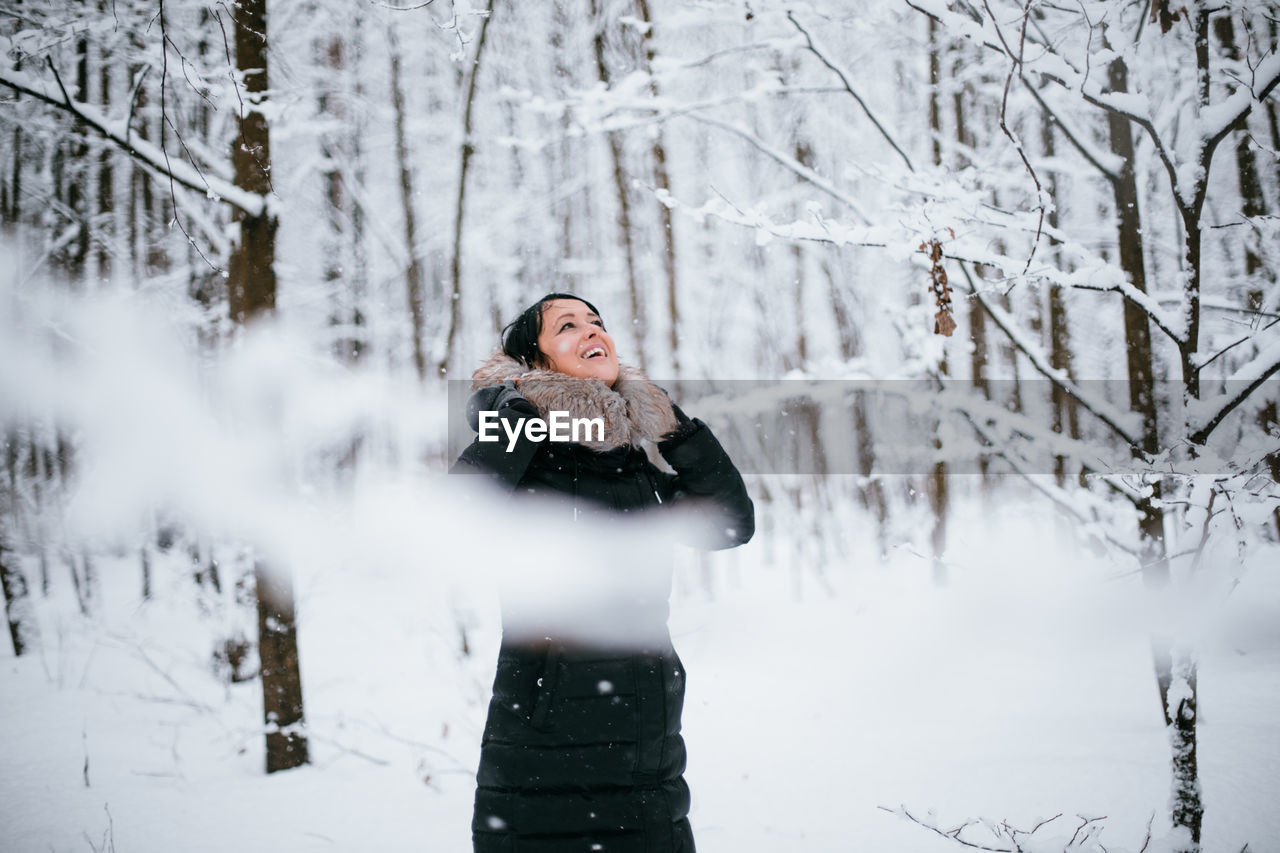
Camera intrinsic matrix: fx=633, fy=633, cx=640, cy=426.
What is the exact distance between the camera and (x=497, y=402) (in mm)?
1552

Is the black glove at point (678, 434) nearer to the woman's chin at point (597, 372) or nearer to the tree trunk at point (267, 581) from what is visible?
the woman's chin at point (597, 372)

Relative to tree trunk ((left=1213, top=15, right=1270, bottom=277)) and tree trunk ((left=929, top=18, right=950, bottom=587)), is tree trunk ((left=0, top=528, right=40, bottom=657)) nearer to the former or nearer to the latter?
tree trunk ((left=929, top=18, right=950, bottom=587))

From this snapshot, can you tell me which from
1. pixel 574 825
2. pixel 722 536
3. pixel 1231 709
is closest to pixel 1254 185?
pixel 1231 709

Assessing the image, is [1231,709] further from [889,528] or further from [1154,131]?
[889,528]

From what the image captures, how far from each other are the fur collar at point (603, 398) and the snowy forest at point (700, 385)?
0.99ft

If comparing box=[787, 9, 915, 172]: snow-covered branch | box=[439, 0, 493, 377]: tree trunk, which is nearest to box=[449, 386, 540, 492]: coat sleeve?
box=[787, 9, 915, 172]: snow-covered branch

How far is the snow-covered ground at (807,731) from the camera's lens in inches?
104

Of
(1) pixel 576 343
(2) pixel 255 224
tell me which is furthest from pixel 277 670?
(1) pixel 576 343

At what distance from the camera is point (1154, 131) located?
1985 mm

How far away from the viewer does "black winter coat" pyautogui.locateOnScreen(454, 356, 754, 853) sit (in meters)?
1.38

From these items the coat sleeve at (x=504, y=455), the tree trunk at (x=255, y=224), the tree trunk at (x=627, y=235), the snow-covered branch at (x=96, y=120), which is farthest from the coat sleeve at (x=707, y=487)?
the tree trunk at (x=627, y=235)

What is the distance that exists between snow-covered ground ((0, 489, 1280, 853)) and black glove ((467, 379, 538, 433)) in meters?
1.67

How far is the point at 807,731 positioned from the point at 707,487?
9.08 ft

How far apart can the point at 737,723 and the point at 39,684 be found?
18.5ft
